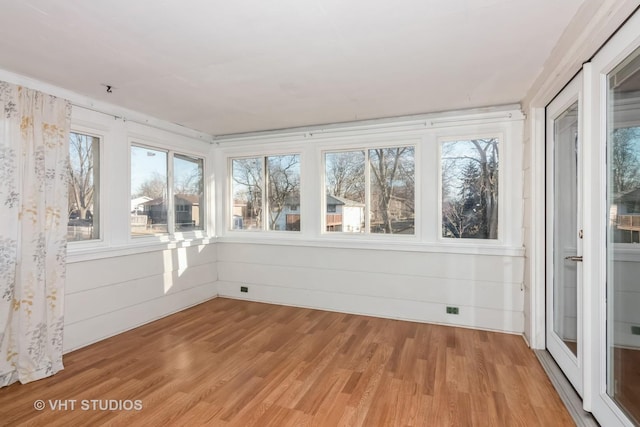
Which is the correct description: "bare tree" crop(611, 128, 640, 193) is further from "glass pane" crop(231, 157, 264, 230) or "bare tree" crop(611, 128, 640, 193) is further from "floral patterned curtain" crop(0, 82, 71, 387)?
"floral patterned curtain" crop(0, 82, 71, 387)

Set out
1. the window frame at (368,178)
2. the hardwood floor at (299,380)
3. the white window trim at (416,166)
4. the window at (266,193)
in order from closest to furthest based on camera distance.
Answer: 1. the hardwood floor at (299,380)
2. the white window trim at (416,166)
3. the window frame at (368,178)
4. the window at (266,193)

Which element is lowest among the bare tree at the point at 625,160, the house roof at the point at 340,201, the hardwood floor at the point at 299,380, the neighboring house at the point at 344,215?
the hardwood floor at the point at 299,380

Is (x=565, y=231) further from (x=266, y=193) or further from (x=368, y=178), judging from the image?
(x=266, y=193)

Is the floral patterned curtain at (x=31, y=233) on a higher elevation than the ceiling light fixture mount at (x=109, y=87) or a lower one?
lower

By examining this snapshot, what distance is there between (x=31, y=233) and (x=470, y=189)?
4.27 metres

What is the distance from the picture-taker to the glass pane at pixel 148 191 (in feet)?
12.4

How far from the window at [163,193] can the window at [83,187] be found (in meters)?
0.42

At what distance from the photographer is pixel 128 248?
3578mm

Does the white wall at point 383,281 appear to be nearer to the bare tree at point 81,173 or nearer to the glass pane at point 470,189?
the glass pane at point 470,189

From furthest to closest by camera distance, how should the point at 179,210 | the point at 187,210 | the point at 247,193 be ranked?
the point at 247,193 → the point at 187,210 → the point at 179,210

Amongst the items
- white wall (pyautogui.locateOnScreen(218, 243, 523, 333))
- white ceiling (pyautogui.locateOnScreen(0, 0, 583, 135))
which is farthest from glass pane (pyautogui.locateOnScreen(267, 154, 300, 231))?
white ceiling (pyautogui.locateOnScreen(0, 0, 583, 135))

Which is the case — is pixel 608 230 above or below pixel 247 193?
below

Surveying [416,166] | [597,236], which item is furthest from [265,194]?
[597,236]

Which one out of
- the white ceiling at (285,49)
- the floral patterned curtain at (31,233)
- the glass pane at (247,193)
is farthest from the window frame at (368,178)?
the floral patterned curtain at (31,233)
